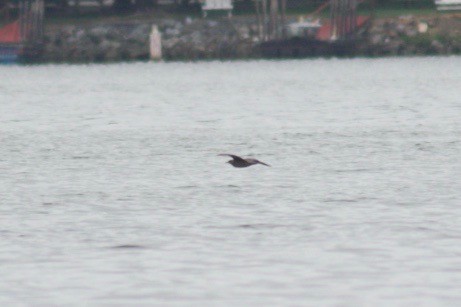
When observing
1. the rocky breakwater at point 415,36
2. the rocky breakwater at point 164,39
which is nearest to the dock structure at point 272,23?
the rocky breakwater at point 164,39

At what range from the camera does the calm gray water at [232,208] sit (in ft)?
56.5

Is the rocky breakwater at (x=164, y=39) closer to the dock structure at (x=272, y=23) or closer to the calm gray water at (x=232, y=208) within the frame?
the dock structure at (x=272, y=23)

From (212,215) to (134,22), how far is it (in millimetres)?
Result: 84301

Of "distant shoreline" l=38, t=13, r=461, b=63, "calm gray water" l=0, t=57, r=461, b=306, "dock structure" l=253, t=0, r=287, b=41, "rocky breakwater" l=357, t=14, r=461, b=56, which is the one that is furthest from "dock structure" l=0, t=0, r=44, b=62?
"calm gray water" l=0, t=57, r=461, b=306

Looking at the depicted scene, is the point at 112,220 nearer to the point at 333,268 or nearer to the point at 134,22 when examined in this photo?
the point at 333,268

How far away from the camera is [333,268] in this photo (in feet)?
59.4

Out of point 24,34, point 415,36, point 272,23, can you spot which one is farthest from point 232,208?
point 24,34

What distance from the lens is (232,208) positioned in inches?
929

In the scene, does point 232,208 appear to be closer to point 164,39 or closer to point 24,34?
point 24,34

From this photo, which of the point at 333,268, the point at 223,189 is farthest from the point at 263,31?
the point at 333,268

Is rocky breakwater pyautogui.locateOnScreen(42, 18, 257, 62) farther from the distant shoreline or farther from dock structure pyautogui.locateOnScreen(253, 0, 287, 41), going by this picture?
dock structure pyautogui.locateOnScreen(253, 0, 287, 41)

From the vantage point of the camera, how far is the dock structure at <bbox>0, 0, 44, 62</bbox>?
10172 cm

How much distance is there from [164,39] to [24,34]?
8597mm

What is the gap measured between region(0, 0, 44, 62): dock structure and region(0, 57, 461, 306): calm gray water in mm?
49428
